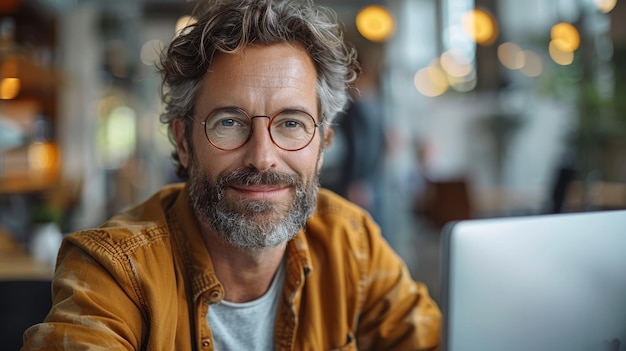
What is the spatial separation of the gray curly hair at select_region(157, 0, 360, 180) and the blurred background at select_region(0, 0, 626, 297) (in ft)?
0.79

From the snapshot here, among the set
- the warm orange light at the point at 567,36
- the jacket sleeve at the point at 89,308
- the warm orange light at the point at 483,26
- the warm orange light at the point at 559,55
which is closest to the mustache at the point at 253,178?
the jacket sleeve at the point at 89,308

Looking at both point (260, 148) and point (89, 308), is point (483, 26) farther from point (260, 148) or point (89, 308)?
point (89, 308)

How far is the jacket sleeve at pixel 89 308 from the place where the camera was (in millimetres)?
1123

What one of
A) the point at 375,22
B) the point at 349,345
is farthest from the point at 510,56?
the point at 349,345

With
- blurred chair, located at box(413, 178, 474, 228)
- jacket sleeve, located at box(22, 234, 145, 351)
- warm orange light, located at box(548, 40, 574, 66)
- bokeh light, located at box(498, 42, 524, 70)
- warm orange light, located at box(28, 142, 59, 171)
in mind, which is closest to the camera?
jacket sleeve, located at box(22, 234, 145, 351)

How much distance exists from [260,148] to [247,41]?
8.8 inches

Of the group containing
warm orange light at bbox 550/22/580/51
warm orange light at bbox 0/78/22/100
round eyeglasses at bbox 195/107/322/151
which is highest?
warm orange light at bbox 550/22/580/51

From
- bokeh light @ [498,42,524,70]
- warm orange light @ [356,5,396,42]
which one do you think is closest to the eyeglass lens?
warm orange light @ [356,5,396,42]

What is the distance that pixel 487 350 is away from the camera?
3.20 feet

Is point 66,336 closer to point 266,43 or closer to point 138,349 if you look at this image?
point 138,349

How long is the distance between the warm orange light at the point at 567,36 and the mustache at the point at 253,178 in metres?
6.14

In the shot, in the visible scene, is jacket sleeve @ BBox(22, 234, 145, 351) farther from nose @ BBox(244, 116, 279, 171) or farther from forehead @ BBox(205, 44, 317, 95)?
forehead @ BBox(205, 44, 317, 95)

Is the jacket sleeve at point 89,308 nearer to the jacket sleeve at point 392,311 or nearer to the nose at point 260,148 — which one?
the nose at point 260,148

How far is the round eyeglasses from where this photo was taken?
1.34 m
